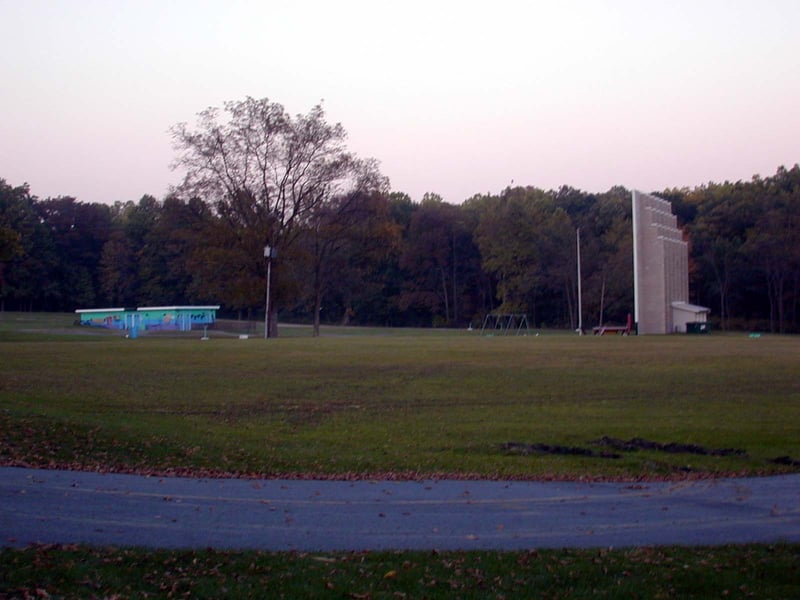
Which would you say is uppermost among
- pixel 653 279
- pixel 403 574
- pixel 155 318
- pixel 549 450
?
pixel 653 279

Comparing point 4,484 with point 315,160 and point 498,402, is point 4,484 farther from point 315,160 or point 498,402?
point 315,160

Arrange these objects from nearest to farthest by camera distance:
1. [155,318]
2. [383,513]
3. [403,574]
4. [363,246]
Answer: [403,574], [383,513], [363,246], [155,318]

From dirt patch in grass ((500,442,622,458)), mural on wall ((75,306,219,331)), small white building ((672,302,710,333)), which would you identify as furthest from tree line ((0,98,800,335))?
dirt patch in grass ((500,442,622,458))

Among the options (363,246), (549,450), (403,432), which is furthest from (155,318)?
(549,450)

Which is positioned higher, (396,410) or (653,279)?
(653,279)

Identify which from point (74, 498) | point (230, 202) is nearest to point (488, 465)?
point (74, 498)

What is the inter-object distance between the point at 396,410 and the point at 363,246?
44.3m

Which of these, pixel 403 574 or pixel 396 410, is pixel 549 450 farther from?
pixel 403 574

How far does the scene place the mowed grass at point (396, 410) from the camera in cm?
1518

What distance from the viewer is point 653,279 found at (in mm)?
66938

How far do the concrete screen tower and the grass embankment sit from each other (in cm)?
5993

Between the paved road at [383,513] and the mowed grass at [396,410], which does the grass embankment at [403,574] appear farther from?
the mowed grass at [396,410]

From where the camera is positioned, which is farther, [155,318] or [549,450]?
[155,318]

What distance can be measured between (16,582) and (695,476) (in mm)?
10364
